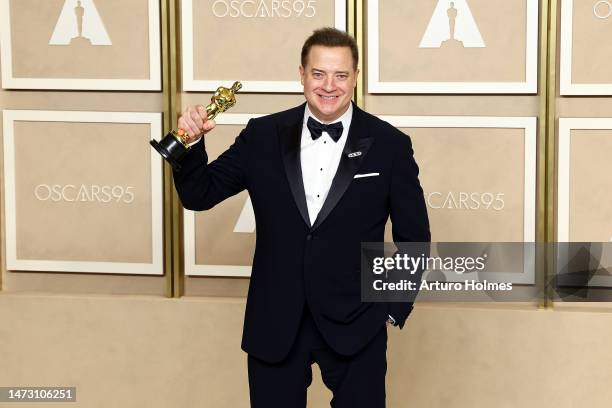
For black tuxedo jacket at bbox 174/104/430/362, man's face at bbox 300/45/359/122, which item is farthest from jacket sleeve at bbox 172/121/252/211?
man's face at bbox 300/45/359/122

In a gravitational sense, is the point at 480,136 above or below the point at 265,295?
above

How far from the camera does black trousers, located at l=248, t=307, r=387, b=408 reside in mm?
2361

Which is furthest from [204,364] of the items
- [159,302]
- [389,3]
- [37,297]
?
[389,3]

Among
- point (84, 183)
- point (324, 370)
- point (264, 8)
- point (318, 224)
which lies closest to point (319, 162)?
point (318, 224)

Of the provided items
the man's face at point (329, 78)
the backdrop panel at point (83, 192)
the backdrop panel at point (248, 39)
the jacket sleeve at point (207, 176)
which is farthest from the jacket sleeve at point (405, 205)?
the backdrop panel at point (83, 192)

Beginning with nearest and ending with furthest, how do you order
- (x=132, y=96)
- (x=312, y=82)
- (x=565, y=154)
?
(x=312, y=82)
(x=565, y=154)
(x=132, y=96)

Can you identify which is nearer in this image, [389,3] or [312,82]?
[312,82]

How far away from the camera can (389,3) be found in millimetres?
A: 3547

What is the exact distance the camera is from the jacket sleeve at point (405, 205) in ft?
7.96

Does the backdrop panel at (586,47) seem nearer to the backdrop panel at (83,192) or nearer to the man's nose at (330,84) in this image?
the man's nose at (330,84)

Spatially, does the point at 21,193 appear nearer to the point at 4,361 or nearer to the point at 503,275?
the point at 4,361

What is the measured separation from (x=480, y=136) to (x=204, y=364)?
1554 mm

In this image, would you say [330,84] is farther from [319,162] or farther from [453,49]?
[453,49]

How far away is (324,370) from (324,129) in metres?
0.69
